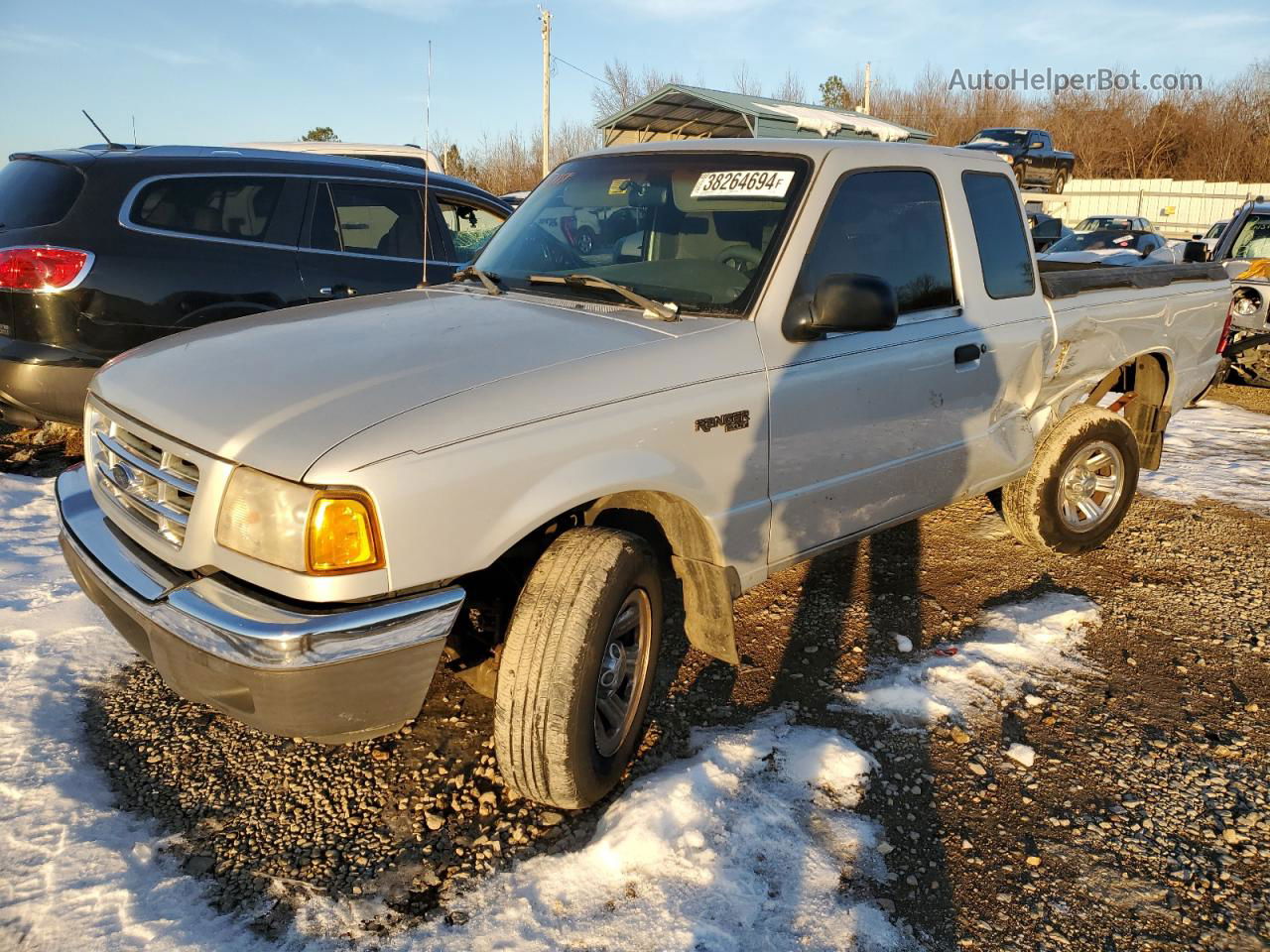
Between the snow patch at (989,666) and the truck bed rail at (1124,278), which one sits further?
the truck bed rail at (1124,278)

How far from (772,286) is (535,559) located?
3.93 feet

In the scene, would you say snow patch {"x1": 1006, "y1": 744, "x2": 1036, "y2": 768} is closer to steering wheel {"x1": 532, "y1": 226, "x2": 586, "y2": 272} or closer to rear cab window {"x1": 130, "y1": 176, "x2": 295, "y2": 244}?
steering wheel {"x1": 532, "y1": 226, "x2": 586, "y2": 272}

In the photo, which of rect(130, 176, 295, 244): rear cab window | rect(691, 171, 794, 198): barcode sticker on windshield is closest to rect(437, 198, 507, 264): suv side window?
rect(130, 176, 295, 244): rear cab window

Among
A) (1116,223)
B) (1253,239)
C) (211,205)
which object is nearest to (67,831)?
(211,205)

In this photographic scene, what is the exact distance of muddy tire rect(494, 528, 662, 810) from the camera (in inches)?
94.6

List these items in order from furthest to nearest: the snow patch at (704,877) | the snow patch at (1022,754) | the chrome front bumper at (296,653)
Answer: the snow patch at (1022,754) < the snow patch at (704,877) < the chrome front bumper at (296,653)

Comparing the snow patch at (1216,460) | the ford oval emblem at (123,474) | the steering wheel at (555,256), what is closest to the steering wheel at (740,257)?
the steering wheel at (555,256)

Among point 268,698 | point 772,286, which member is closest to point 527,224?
point 772,286

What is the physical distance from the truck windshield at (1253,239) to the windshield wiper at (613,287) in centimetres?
990

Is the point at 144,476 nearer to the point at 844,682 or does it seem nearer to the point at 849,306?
the point at 849,306

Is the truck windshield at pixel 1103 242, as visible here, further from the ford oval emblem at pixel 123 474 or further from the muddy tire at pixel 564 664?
the ford oval emblem at pixel 123 474

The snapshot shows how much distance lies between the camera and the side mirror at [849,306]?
2.86m

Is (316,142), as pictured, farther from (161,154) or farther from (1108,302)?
(1108,302)

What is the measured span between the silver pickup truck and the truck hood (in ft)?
0.04
